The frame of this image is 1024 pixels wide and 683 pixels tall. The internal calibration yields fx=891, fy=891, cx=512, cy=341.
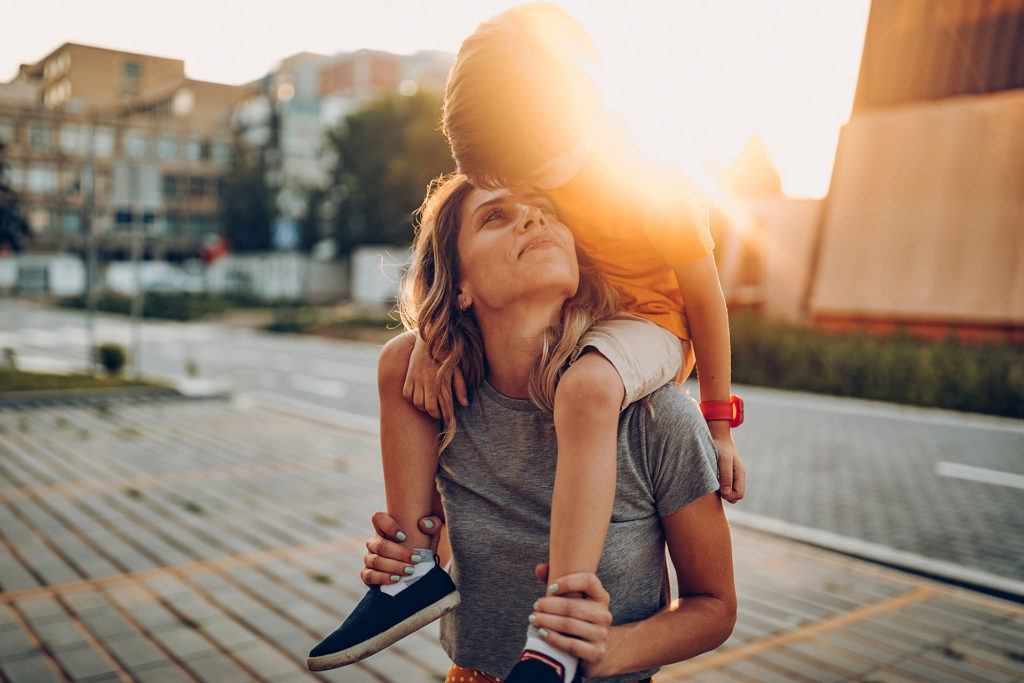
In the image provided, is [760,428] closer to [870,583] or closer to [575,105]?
[870,583]

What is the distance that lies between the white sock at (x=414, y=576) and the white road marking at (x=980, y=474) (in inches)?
352

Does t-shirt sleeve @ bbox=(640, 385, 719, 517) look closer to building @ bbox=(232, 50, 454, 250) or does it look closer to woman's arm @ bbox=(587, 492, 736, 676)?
woman's arm @ bbox=(587, 492, 736, 676)

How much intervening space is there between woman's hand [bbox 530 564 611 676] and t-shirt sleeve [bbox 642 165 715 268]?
605mm

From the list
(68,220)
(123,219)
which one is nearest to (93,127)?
(123,219)

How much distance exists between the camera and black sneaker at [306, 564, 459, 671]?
5.31 ft

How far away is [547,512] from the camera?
1.62 m

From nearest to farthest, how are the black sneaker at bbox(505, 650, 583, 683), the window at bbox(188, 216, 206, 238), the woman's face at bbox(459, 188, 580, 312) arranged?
the black sneaker at bbox(505, 650, 583, 683), the woman's face at bbox(459, 188, 580, 312), the window at bbox(188, 216, 206, 238)

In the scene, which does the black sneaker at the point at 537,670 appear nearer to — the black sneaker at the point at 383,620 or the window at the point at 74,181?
the black sneaker at the point at 383,620

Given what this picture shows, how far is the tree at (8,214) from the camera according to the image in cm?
768

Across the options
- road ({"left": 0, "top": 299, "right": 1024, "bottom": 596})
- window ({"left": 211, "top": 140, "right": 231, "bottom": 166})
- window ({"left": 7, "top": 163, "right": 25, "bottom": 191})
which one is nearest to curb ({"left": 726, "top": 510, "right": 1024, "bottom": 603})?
road ({"left": 0, "top": 299, "right": 1024, "bottom": 596})

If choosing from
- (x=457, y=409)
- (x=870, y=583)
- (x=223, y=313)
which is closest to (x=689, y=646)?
(x=457, y=409)

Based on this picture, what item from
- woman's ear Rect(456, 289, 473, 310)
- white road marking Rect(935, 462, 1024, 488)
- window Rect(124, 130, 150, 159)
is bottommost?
white road marking Rect(935, 462, 1024, 488)

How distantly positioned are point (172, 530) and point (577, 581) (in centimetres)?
509

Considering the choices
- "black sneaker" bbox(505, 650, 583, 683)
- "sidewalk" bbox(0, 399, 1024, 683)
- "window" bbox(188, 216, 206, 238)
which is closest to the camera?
"black sneaker" bbox(505, 650, 583, 683)
